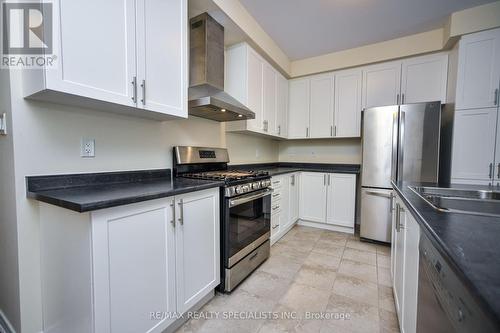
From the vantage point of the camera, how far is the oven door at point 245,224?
1729 mm

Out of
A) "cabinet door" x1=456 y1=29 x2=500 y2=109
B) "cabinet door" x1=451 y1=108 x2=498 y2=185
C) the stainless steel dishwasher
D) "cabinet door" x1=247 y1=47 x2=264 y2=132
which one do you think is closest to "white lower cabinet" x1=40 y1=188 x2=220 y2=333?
the stainless steel dishwasher

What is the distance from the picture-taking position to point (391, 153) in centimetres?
264

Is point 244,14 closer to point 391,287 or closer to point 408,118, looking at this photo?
point 408,118

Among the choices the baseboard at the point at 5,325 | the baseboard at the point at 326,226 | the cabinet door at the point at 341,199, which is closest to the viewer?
the baseboard at the point at 5,325

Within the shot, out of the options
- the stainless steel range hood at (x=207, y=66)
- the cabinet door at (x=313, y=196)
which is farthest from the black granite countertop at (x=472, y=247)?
the cabinet door at (x=313, y=196)

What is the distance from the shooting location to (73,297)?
41.8 inches

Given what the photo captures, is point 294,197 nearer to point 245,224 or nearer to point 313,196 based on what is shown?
point 313,196

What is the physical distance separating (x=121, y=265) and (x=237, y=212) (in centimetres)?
94

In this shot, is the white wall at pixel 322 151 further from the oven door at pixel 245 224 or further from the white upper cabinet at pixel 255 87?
the oven door at pixel 245 224

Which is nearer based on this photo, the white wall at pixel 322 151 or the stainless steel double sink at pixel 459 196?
the stainless steel double sink at pixel 459 196

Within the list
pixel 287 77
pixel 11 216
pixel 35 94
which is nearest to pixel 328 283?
pixel 11 216

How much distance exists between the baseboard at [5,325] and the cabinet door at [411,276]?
2.17 m

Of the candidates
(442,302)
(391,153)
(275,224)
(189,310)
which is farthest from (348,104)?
(189,310)

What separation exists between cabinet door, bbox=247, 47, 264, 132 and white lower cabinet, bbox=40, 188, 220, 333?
57.5 inches
